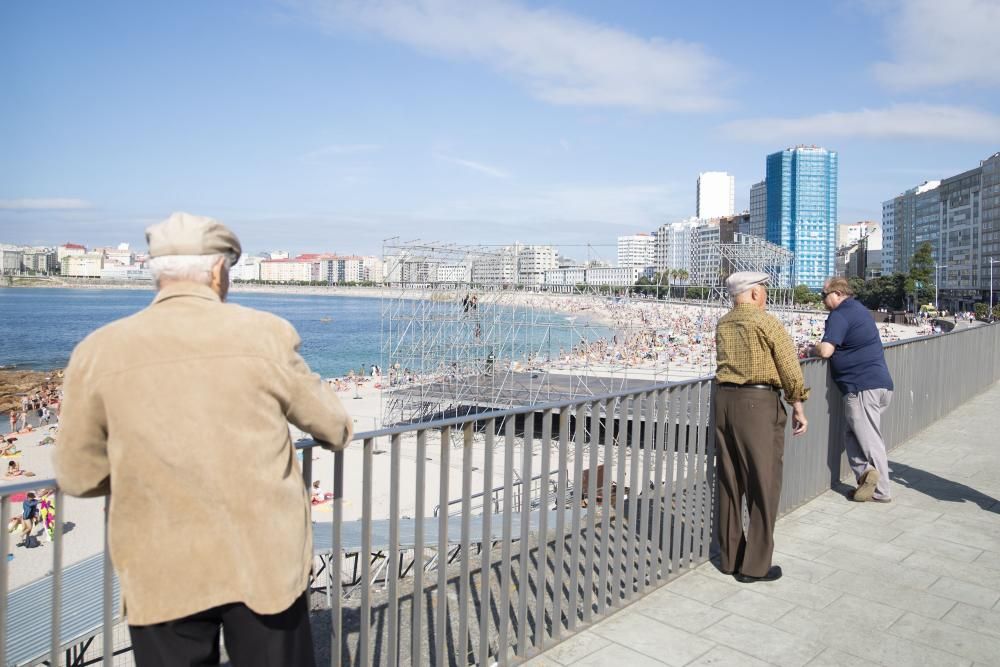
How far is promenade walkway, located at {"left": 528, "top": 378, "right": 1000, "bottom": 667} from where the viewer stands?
3.11 meters

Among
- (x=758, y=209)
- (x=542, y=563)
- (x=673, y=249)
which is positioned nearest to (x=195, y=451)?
(x=542, y=563)

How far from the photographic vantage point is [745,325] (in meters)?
3.79

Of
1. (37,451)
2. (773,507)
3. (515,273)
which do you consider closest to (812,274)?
(515,273)

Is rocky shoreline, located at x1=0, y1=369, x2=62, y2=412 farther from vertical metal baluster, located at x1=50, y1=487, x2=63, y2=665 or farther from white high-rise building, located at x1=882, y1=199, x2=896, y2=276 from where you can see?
white high-rise building, located at x1=882, y1=199, x2=896, y2=276

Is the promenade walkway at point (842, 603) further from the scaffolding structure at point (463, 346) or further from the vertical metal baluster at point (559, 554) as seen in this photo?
the scaffolding structure at point (463, 346)

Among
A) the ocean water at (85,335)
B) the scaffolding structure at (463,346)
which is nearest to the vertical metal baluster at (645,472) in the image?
the scaffolding structure at (463,346)

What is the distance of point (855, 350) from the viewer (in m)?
5.38

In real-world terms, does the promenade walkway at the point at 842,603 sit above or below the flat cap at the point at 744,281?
below

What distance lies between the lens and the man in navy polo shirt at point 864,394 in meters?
5.34

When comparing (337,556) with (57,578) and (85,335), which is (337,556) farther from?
(85,335)

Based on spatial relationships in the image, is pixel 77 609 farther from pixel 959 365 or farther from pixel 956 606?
pixel 959 365

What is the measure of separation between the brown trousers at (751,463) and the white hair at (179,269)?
2.86m

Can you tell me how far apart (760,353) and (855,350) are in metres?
2.01

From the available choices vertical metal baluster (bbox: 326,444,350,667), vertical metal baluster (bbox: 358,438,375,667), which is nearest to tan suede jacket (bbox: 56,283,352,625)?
vertical metal baluster (bbox: 326,444,350,667)
